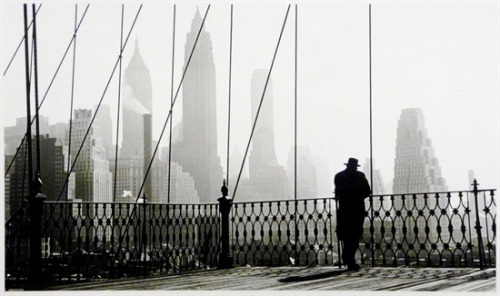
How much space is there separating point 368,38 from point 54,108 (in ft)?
16.6

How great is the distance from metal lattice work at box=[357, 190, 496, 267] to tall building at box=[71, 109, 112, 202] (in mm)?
8320

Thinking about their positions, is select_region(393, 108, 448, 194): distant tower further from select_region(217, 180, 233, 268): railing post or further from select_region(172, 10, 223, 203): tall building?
select_region(217, 180, 233, 268): railing post

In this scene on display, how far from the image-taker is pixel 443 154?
6.27 metres

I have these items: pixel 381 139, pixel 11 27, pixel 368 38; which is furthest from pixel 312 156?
pixel 11 27

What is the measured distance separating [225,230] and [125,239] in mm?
1145

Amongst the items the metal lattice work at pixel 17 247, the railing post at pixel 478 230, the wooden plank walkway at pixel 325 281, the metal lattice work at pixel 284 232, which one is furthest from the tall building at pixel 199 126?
the railing post at pixel 478 230

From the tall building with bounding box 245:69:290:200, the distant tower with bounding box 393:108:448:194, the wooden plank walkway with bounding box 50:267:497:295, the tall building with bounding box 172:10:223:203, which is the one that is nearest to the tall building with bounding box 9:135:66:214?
the wooden plank walkway with bounding box 50:267:497:295

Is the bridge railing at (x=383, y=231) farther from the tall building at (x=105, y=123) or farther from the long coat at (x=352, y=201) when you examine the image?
the tall building at (x=105, y=123)

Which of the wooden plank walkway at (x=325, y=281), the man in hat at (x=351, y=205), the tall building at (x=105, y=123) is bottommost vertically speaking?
the wooden plank walkway at (x=325, y=281)

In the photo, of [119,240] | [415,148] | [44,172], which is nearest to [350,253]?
[119,240]

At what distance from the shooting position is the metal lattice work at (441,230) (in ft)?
15.7

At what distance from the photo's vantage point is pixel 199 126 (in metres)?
14.5

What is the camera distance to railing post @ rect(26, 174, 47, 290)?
4.33 m

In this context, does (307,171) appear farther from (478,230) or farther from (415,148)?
(478,230)
